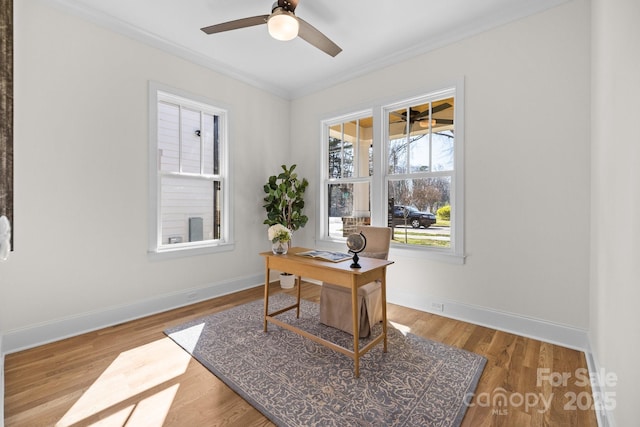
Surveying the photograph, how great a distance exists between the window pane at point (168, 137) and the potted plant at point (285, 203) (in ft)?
4.25

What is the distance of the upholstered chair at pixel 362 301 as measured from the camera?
8.63 ft

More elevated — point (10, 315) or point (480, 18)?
point (480, 18)

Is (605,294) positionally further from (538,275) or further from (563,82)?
(563,82)

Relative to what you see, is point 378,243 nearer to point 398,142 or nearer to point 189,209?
point 398,142

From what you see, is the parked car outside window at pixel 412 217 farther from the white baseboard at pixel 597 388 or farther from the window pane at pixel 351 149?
the white baseboard at pixel 597 388

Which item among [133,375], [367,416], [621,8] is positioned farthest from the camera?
[133,375]

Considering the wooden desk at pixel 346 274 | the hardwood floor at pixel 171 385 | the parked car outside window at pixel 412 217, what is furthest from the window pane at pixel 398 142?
the hardwood floor at pixel 171 385

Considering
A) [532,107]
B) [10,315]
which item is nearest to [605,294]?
[532,107]

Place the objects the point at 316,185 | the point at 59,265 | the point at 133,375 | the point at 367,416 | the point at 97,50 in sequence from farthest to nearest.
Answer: the point at 316,185, the point at 97,50, the point at 59,265, the point at 133,375, the point at 367,416

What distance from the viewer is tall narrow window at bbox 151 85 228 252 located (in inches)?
137

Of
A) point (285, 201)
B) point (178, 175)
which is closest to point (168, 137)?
point (178, 175)

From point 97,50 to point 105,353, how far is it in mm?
2876

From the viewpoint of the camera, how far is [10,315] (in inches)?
95.2

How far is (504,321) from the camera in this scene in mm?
2828
